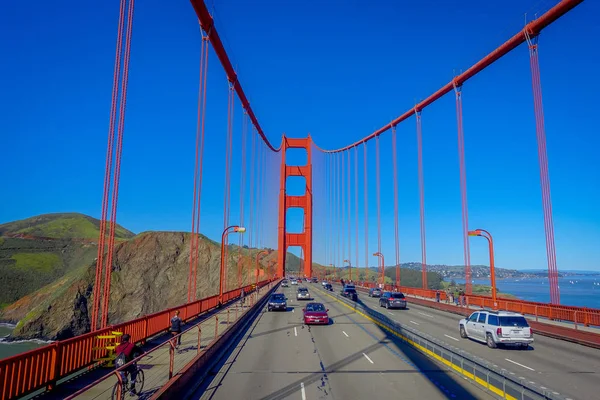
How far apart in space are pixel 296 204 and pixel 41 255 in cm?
8875

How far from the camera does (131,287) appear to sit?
108 metres

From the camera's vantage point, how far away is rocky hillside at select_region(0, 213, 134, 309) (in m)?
121

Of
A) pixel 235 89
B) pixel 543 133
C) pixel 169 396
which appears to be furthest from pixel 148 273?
pixel 169 396

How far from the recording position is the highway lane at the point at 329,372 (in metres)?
9.75

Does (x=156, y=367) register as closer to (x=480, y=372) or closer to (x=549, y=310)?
(x=480, y=372)

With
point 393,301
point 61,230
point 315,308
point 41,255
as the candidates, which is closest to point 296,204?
point 393,301

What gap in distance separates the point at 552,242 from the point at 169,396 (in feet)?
77.7

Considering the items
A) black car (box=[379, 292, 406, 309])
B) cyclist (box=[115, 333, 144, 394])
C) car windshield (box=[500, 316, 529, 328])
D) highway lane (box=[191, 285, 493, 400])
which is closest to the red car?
highway lane (box=[191, 285, 493, 400])

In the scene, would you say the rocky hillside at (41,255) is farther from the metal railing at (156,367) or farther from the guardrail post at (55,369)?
the guardrail post at (55,369)

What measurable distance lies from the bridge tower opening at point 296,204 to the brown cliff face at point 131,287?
30.1 feet

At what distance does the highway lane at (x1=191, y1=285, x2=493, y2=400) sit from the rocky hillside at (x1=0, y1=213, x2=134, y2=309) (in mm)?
110983

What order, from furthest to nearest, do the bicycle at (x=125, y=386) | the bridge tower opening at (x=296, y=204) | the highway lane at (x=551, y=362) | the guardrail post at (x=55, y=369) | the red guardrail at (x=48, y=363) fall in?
the bridge tower opening at (x=296, y=204) < the highway lane at (x=551, y=362) < the guardrail post at (x=55, y=369) < the red guardrail at (x=48, y=363) < the bicycle at (x=125, y=386)

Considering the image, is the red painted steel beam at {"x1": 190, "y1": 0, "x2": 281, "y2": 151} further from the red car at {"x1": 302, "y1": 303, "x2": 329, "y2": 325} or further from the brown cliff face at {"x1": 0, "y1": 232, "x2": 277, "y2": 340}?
the brown cliff face at {"x1": 0, "y1": 232, "x2": 277, "y2": 340}

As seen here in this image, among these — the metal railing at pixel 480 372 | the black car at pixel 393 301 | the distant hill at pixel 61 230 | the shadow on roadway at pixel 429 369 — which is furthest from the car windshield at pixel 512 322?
the distant hill at pixel 61 230
